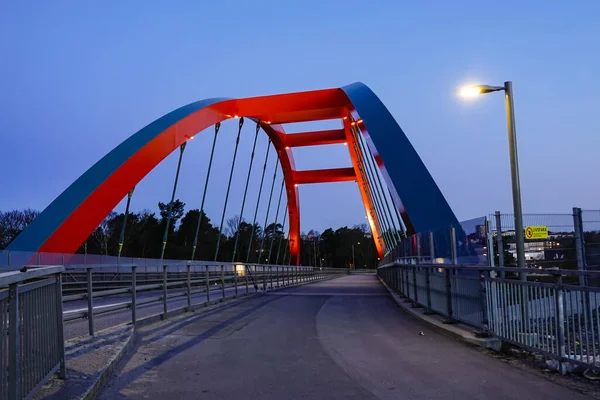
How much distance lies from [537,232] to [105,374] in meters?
7.91

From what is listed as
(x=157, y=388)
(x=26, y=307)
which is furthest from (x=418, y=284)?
(x=26, y=307)

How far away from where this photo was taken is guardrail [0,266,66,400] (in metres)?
3.32

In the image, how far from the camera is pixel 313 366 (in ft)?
20.1

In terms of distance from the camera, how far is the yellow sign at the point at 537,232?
10031 mm

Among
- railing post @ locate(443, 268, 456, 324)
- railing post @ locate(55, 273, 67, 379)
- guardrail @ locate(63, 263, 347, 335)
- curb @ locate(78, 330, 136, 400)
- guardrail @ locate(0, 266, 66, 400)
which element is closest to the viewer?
guardrail @ locate(0, 266, 66, 400)

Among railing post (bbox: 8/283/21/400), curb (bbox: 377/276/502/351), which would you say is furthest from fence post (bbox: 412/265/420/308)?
→ railing post (bbox: 8/283/21/400)

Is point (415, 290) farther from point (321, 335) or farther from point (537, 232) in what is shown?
point (321, 335)

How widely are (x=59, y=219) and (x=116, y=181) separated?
259 cm

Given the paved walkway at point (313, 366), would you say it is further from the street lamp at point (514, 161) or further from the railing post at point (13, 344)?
the street lamp at point (514, 161)

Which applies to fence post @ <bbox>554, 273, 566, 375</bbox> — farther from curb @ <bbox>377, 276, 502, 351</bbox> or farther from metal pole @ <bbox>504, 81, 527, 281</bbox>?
metal pole @ <bbox>504, 81, 527, 281</bbox>

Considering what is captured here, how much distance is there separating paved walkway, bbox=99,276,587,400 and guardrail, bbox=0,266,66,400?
2.24ft

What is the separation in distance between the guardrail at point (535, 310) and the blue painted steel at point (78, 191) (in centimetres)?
1434

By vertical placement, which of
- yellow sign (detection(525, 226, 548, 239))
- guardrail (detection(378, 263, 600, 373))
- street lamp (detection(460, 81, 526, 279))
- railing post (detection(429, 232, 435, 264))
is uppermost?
street lamp (detection(460, 81, 526, 279))

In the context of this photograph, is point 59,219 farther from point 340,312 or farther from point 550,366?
point 550,366
